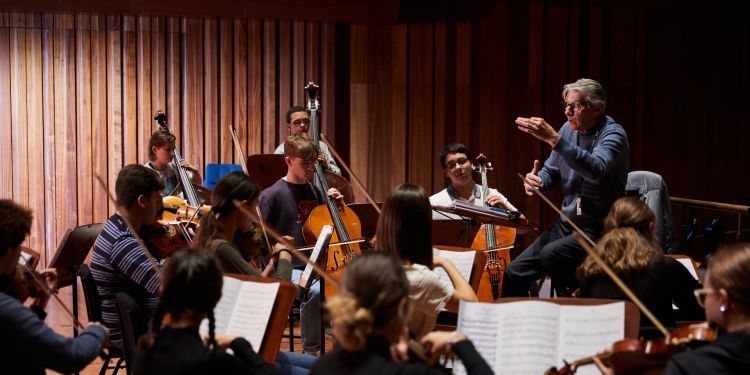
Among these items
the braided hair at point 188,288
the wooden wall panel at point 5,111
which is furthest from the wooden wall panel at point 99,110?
the braided hair at point 188,288

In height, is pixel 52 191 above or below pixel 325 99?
below

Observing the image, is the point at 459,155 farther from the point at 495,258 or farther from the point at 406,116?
the point at 406,116

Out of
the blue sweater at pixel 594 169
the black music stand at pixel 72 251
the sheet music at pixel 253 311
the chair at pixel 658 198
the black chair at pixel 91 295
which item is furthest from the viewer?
the chair at pixel 658 198

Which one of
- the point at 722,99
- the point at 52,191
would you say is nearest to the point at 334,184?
the point at 52,191

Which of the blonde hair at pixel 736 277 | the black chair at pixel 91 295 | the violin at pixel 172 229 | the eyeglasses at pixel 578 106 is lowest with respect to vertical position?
the black chair at pixel 91 295

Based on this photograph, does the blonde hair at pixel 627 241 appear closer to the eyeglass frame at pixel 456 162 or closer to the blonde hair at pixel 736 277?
the blonde hair at pixel 736 277

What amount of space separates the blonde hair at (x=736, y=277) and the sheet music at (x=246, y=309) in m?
1.29

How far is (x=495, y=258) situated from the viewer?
15.0 feet

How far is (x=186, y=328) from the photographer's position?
217 cm

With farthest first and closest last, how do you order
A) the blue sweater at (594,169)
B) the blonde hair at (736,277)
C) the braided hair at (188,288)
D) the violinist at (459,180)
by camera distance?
the violinist at (459,180) < the blue sweater at (594,169) < the braided hair at (188,288) < the blonde hair at (736,277)

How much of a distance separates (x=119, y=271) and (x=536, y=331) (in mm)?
1614

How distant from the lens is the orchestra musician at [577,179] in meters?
3.71

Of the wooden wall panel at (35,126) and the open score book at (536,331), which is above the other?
the wooden wall panel at (35,126)

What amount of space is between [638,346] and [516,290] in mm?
1891
